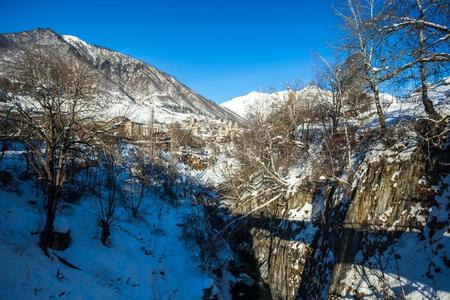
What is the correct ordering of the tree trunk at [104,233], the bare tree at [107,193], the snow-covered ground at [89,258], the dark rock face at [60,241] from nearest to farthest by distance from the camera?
the snow-covered ground at [89,258]
the dark rock face at [60,241]
the tree trunk at [104,233]
the bare tree at [107,193]

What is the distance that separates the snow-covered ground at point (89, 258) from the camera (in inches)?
338

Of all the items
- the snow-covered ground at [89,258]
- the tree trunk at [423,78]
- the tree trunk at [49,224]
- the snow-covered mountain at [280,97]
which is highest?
the snow-covered mountain at [280,97]

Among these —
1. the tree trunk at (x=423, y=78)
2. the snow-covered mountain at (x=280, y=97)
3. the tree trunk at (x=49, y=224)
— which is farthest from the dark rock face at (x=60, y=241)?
the snow-covered mountain at (x=280, y=97)

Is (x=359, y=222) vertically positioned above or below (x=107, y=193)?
above

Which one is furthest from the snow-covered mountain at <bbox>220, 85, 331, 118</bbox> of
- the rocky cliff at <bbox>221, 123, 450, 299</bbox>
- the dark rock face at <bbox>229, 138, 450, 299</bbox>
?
the dark rock face at <bbox>229, 138, 450, 299</bbox>

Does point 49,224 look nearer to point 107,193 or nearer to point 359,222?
point 359,222

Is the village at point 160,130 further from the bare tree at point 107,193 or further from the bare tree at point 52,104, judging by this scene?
the bare tree at point 107,193

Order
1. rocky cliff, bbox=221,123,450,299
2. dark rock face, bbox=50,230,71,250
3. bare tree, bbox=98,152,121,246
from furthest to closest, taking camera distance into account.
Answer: bare tree, bbox=98,152,121,246 < dark rock face, bbox=50,230,71,250 < rocky cliff, bbox=221,123,450,299

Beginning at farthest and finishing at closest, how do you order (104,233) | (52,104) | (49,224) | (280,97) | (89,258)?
(280,97) < (104,233) < (89,258) < (49,224) < (52,104)

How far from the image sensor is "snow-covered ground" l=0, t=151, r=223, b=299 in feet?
28.2

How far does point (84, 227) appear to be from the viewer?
14555 mm

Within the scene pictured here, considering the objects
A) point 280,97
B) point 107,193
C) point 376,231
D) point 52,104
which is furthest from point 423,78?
point 107,193

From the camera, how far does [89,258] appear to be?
12.4m

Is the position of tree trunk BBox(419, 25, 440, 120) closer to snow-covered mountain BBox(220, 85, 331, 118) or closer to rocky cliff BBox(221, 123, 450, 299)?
rocky cliff BBox(221, 123, 450, 299)
